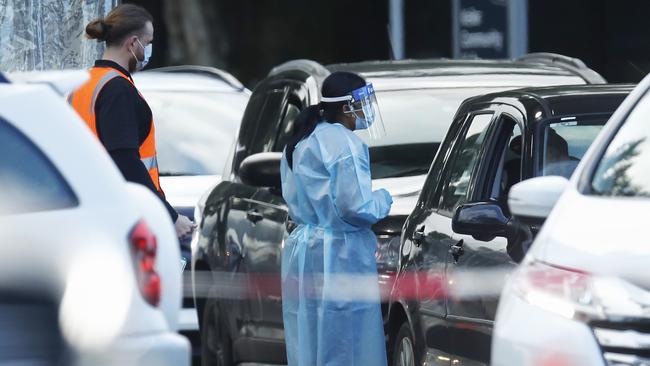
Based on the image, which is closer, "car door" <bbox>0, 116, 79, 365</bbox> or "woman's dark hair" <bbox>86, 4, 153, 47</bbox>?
→ "car door" <bbox>0, 116, 79, 365</bbox>

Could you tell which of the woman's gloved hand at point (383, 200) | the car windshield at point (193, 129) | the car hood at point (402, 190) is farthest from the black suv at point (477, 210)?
the car windshield at point (193, 129)

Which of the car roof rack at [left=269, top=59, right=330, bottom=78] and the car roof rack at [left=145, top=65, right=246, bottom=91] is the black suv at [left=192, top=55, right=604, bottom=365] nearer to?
the car roof rack at [left=269, top=59, right=330, bottom=78]

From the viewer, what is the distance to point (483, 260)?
27.0 ft

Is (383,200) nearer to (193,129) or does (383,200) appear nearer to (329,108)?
→ (329,108)

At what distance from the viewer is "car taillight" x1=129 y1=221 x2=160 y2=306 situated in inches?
239

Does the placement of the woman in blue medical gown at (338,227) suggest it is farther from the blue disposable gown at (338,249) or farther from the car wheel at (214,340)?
the car wheel at (214,340)

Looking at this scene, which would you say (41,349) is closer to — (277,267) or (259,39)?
(277,267)

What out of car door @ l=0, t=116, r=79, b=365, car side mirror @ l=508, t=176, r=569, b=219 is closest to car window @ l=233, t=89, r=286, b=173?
car side mirror @ l=508, t=176, r=569, b=219

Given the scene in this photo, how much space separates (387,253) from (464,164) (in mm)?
1015

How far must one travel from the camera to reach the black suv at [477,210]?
8062 mm

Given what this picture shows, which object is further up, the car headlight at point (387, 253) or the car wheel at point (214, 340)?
the car headlight at point (387, 253)

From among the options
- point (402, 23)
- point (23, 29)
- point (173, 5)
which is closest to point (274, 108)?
point (23, 29)

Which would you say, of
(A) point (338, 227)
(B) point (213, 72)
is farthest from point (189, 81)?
(A) point (338, 227)

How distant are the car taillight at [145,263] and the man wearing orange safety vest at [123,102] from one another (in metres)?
3.09
